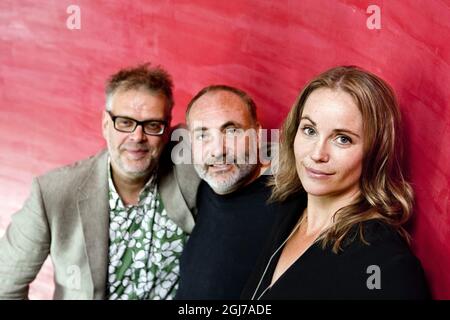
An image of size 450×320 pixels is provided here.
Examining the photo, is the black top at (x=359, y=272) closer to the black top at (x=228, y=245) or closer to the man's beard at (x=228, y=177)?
the black top at (x=228, y=245)

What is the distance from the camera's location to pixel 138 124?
2043 millimetres

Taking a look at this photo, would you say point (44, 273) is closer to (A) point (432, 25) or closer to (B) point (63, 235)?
(B) point (63, 235)

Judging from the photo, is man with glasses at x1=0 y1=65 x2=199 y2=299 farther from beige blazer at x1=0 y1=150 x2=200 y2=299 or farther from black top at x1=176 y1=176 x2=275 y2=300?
black top at x1=176 y1=176 x2=275 y2=300

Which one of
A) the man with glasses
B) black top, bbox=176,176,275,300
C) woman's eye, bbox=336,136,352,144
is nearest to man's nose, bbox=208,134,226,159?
black top, bbox=176,176,275,300

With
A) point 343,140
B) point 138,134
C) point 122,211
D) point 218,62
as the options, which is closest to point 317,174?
point 343,140

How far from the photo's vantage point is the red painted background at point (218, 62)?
1354 millimetres

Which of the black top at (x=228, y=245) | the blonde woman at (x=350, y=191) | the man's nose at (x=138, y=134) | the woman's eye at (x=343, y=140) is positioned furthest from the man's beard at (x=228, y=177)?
the woman's eye at (x=343, y=140)

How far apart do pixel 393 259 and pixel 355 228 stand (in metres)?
0.15

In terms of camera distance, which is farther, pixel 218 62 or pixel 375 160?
pixel 218 62

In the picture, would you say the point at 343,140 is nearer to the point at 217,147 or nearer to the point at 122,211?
the point at 217,147

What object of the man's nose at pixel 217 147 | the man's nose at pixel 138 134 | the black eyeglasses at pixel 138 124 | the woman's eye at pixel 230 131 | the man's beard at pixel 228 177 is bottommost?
the man's beard at pixel 228 177

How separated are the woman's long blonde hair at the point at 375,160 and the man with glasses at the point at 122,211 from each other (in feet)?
2.61

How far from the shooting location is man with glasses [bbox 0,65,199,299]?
207 centimetres

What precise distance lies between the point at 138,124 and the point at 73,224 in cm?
47
